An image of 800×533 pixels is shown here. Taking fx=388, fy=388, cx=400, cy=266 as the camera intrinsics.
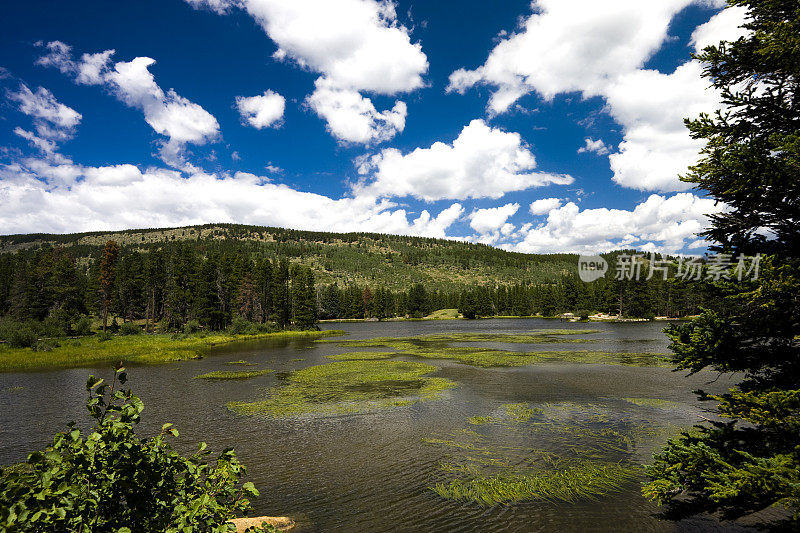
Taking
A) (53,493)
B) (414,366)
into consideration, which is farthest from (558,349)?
(53,493)

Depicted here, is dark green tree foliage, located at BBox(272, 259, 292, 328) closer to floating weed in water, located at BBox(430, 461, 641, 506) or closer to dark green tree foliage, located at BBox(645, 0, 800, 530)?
floating weed in water, located at BBox(430, 461, 641, 506)

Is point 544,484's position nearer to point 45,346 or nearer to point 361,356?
point 361,356

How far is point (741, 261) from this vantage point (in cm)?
821

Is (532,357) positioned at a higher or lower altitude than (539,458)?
lower

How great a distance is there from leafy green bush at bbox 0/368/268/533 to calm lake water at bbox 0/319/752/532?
28.0 feet

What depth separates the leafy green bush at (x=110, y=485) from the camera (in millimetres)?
4203

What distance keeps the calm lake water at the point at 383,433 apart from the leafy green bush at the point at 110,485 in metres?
8.52

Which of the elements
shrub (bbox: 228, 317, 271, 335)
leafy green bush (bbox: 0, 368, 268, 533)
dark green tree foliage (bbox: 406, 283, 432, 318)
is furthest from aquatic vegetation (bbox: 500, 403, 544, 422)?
dark green tree foliage (bbox: 406, 283, 432, 318)

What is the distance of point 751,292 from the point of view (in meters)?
7.49

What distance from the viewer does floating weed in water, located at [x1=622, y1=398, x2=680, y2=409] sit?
81.2ft

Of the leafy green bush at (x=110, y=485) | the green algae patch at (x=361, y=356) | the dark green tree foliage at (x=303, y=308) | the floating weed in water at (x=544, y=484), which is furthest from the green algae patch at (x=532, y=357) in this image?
the dark green tree foliage at (x=303, y=308)

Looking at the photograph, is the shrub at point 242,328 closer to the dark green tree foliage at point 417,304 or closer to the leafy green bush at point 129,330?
the leafy green bush at point 129,330

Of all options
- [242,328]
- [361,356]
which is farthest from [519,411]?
[242,328]

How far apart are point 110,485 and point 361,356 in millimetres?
47322
